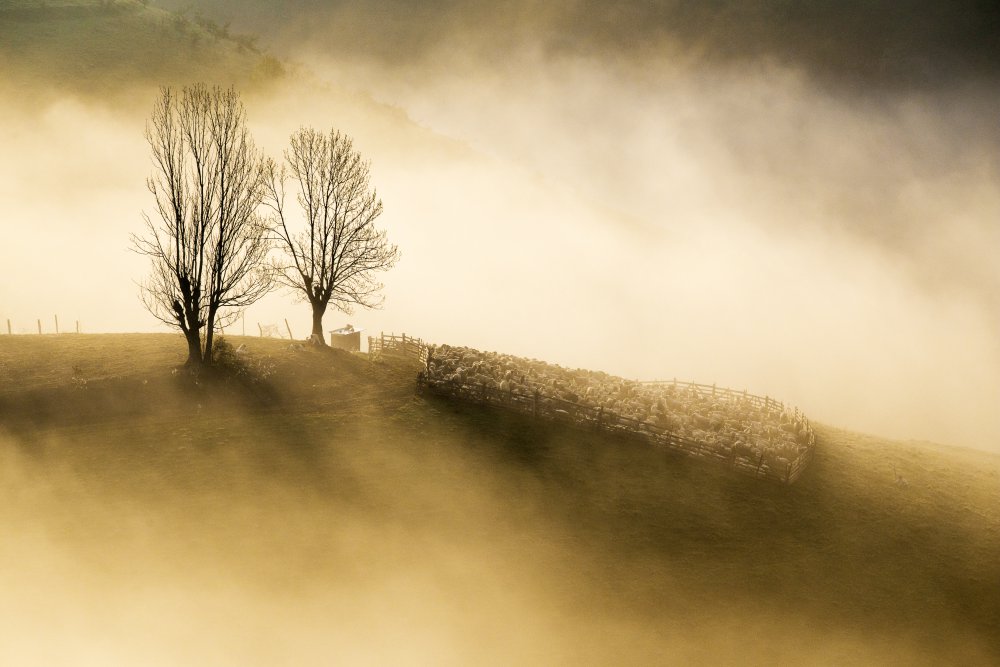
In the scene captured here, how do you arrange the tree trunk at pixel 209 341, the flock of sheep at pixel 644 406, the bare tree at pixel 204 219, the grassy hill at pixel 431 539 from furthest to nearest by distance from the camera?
the tree trunk at pixel 209 341
the bare tree at pixel 204 219
the flock of sheep at pixel 644 406
the grassy hill at pixel 431 539

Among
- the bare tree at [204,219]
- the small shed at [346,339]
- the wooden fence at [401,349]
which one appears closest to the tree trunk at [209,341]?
the bare tree at [204,219]

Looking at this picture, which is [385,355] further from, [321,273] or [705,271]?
[705,271]

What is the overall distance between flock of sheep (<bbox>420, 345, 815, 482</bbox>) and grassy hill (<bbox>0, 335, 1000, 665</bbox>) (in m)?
1.10

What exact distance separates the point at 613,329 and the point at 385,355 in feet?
299

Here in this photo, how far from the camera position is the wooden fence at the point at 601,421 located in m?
28.8

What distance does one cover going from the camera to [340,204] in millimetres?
41188

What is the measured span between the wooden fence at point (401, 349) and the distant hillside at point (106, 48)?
93189 millimetres

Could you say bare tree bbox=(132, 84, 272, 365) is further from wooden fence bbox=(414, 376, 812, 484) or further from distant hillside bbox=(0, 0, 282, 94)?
distant hillside bbox=(0, 0, 282, 94)

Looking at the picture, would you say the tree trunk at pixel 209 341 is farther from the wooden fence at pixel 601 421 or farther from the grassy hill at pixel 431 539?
the wooden fence at pixel 601 421

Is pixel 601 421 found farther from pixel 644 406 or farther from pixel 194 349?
pixel 194 349

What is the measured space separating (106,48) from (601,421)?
393 ft

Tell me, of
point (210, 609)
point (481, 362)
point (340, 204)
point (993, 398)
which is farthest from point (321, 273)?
point (993, 398)

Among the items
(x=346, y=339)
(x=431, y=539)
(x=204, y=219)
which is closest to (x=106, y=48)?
(x=346, y=339)

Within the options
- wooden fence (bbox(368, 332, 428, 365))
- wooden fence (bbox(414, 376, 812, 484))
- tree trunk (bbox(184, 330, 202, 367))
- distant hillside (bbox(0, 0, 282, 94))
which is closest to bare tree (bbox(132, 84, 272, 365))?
tree trunk (bbox(184, 330, 202, 367))
